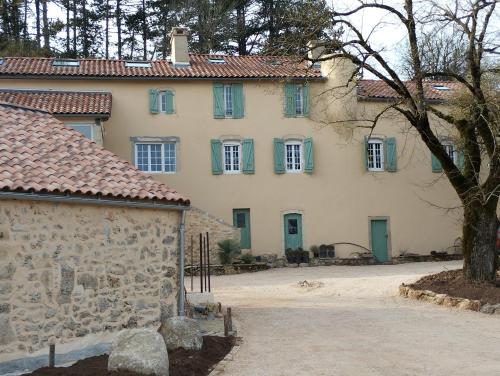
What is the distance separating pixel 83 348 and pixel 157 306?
1316 millimetres

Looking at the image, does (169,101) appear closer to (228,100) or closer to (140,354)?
(228,100)

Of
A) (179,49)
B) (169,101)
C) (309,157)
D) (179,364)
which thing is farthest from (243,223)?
(179,364)

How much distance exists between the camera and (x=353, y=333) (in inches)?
400

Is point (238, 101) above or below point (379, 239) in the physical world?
above

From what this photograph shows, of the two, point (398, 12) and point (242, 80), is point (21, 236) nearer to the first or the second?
point (398, 12)

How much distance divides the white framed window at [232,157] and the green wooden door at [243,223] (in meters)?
1.62

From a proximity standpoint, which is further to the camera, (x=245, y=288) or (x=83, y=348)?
(x=245, y=288)

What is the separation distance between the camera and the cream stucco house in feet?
77.8

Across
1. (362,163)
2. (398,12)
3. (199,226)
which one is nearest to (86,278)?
(398,12)

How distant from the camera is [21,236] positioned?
24.5 feet

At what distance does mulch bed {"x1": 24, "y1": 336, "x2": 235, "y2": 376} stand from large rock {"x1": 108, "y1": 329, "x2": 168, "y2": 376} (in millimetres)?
98

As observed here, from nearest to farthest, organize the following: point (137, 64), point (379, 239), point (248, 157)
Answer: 1. point (248, 157)
2. point (137, 64)
3. point (379, 239)

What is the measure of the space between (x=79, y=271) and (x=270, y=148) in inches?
668

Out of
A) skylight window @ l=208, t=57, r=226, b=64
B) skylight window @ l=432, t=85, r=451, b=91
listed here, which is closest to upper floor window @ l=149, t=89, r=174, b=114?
skylight window @ l=208, t=57, r=226, b=64
